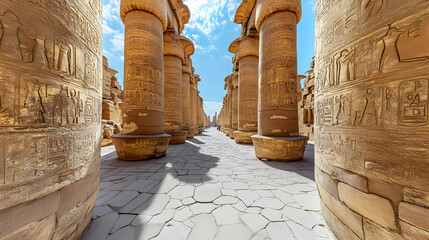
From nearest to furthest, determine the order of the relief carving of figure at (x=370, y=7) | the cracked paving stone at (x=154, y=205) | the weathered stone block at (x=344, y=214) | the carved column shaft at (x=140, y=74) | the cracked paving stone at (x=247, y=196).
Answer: the relief carving of figure at (x=370, y=7), the weathered stone block at (x=344, y=214), the cracked paving stone at (x=154, y=205), the cracked paving stone at (x=247, y=196), the carved column shaft at (x=140, y=74)

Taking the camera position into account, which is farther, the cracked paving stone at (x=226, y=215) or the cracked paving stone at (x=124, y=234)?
the cracked paving stone at (x=226, y=215)

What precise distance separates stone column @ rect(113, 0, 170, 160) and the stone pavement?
0.98 metres

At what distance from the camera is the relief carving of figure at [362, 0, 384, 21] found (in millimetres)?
1127

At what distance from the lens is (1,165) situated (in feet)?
2.83

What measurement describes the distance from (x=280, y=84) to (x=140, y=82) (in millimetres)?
4181

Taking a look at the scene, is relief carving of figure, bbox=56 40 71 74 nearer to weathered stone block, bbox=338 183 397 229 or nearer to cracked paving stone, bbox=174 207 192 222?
cracked paving stone, bbox=174 207 192 222

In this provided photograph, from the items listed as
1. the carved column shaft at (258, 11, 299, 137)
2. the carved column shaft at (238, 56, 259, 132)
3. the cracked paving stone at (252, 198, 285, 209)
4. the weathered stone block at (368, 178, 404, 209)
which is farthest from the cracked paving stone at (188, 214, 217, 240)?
the carved column shaft at (238, 56, 259, 132)

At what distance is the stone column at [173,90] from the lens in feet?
24.5

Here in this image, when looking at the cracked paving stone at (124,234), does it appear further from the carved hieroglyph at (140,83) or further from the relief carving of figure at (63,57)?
the carved hieroglyph at (140,83)

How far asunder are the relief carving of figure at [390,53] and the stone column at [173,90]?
7.32 metres

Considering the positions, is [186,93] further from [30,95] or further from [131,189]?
[30,95]

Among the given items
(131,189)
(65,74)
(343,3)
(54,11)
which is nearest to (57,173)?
(65,74)

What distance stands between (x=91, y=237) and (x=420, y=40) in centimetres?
321

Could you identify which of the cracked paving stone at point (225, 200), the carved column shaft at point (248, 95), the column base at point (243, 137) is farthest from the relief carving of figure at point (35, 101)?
the carved column shaft at point (248, 95)
